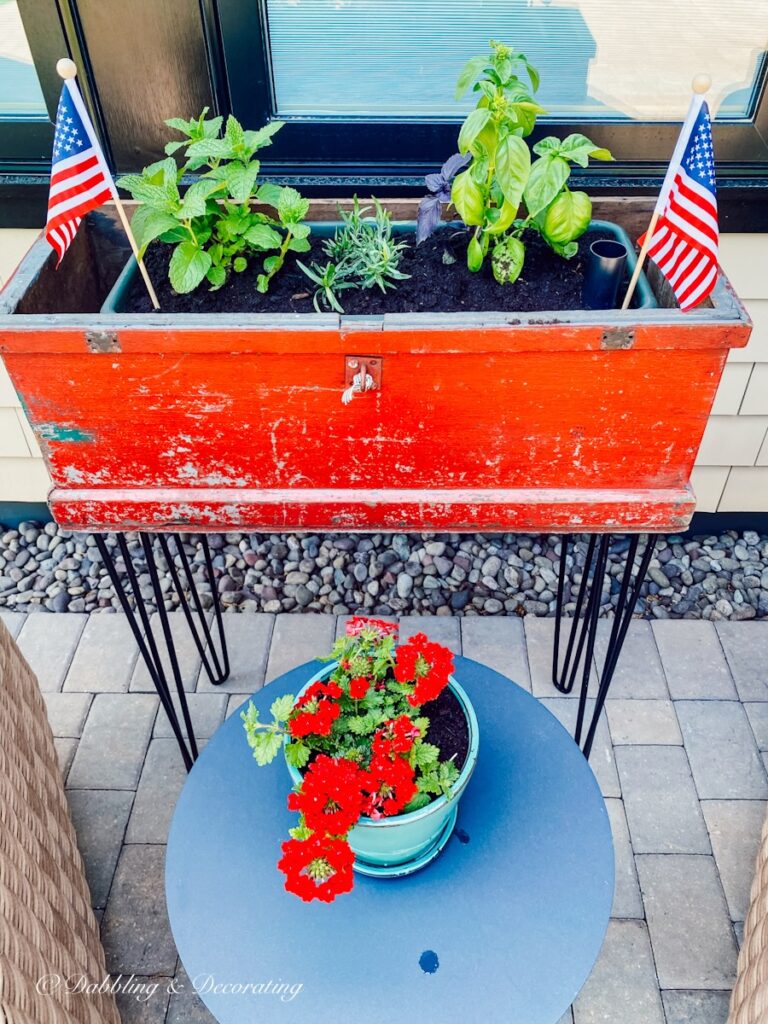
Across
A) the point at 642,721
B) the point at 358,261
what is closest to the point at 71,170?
the point at 358,261

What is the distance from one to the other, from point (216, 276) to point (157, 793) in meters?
1.34

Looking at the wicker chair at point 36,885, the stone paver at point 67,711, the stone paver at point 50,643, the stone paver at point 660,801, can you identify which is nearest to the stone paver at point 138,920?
the wicker chair at point 36,885

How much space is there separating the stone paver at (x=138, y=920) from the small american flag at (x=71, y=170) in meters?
1.42

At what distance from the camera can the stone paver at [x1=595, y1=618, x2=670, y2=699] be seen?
2.28 metres

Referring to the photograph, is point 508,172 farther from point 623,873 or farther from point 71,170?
point 623,873

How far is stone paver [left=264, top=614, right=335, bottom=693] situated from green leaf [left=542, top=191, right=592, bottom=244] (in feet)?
4.55

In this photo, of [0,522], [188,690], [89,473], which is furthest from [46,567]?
[89,473]

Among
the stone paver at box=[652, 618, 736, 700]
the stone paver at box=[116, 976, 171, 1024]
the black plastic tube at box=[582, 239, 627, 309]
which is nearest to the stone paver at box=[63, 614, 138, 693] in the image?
the stone paver at box=[116, 976, 171, 1024]

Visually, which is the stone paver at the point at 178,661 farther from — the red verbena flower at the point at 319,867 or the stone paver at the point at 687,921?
the stone paver at the point at 687,921

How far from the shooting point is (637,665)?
234 centimetres

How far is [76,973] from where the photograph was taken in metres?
1.45

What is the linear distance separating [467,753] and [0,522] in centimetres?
212

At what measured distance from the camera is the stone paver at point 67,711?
87.1 inches

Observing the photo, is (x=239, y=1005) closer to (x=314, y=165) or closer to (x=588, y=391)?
(x=588, y=391)
